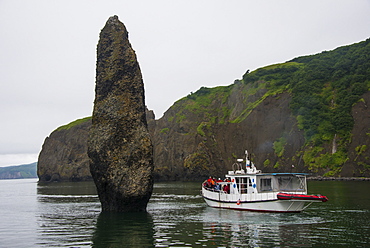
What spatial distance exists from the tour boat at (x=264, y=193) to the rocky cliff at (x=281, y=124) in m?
61.8

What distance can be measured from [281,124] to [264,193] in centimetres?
8866

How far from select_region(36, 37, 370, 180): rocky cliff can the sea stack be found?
74.6 m

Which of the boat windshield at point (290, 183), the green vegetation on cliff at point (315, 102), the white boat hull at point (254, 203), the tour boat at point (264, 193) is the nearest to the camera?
the tour boat at point (264, 193)

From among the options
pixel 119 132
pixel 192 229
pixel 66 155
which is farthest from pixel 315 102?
pixel 66 155

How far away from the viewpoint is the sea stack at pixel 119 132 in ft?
122

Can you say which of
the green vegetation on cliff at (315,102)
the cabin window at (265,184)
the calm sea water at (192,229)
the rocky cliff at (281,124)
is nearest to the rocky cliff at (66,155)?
the rocky cliff at (281,124)

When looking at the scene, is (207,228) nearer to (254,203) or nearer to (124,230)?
(124,230)

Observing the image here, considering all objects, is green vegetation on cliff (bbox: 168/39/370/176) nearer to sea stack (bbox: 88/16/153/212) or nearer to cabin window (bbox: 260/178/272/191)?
cabin window (bbox: 260/178/272/191)

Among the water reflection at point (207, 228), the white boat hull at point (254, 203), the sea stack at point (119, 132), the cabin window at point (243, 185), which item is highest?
the sea stack at point (119, 132)

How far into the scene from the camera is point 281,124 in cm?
12644

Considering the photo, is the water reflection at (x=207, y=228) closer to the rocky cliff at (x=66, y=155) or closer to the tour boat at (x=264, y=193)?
the tour boat at (x=264, y=193)

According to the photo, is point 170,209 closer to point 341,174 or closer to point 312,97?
point 341,174

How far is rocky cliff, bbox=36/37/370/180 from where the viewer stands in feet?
354

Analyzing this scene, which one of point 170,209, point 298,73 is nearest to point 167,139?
point 298,73
